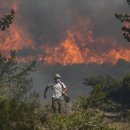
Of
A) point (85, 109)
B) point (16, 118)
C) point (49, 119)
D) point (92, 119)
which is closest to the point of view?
point (16, 118)

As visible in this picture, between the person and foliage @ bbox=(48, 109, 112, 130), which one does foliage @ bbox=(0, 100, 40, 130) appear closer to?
foliage @ bbox=(48, 109, 112, 130)

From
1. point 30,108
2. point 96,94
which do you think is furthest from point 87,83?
point 30,108

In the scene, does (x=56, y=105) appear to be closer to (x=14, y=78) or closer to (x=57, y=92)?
(x=57, y=92)

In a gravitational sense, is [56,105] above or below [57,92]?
below

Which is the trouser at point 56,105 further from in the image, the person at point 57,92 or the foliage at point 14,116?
the foliage at point 14,116

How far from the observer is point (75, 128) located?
14.2 m

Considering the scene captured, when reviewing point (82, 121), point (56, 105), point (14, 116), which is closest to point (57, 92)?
point (56, 105)

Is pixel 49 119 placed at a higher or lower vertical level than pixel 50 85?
lower

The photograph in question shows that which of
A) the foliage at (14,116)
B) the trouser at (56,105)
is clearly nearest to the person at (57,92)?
the trouser at (56,105)

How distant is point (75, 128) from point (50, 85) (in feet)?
18.1

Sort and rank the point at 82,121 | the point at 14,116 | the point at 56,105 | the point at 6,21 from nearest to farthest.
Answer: the point at 14,116, the point at 82,121, the point at 56,105, the point at 6,21

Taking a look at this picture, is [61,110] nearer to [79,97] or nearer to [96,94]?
[79,97]

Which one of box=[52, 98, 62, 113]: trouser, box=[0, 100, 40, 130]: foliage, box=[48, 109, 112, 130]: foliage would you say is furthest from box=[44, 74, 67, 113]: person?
box=[0, 100, 40, 130]: foliage

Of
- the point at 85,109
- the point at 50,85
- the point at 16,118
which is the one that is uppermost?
the point at 50,85
